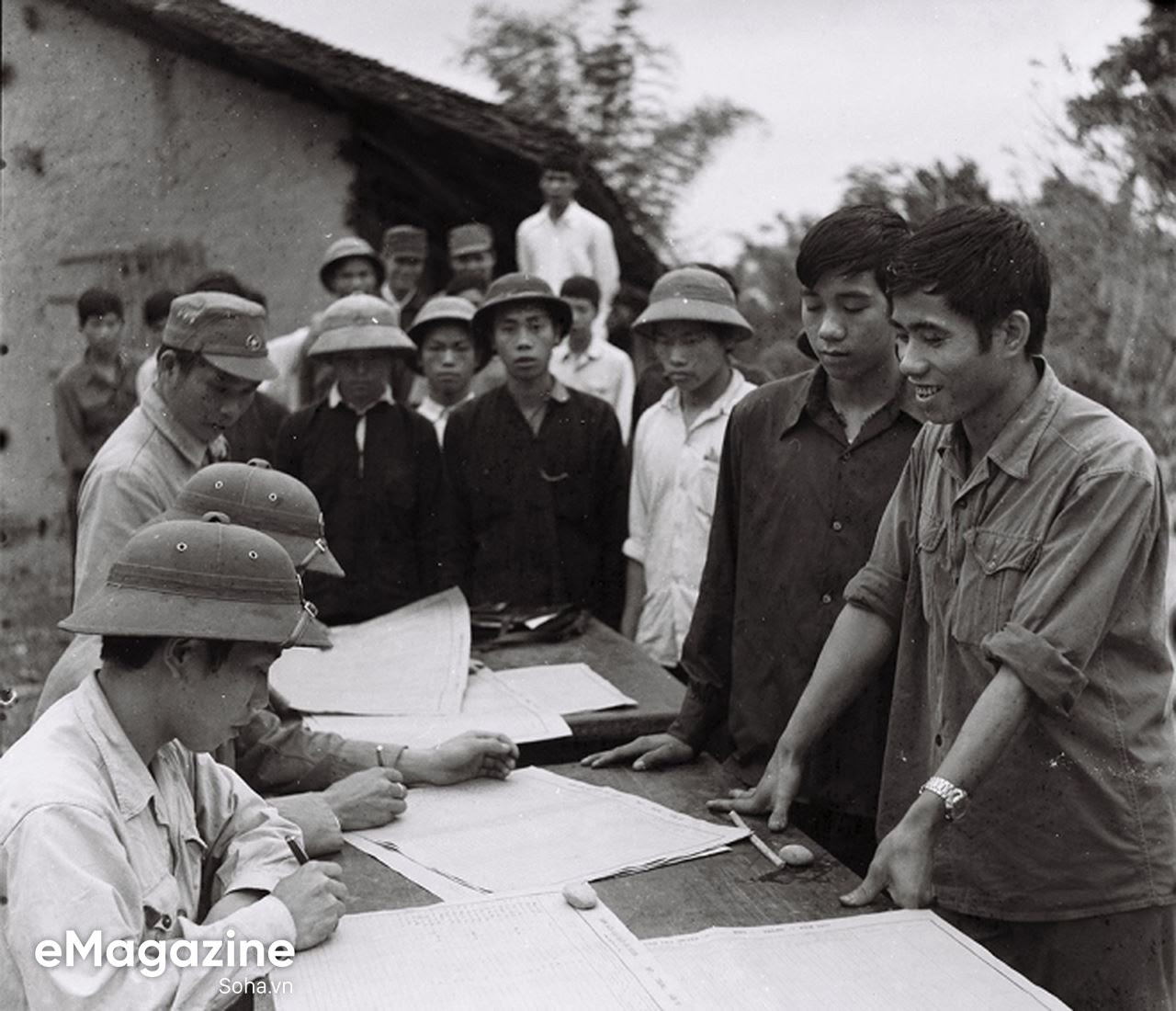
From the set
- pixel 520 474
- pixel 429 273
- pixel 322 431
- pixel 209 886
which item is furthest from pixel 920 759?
pixel 429 273

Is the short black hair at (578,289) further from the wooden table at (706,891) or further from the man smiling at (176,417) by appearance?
the wooden table at (706,891)

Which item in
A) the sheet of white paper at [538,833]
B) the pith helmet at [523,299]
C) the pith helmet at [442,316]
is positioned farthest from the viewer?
the pith helmet at [442,316]

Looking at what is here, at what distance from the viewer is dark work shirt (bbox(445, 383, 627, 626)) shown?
4.78 m

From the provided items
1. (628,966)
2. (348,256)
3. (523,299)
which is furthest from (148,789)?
(348,256)

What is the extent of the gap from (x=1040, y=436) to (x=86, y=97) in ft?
23.1

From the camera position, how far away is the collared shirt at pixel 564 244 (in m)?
8.23

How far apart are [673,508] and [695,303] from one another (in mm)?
717

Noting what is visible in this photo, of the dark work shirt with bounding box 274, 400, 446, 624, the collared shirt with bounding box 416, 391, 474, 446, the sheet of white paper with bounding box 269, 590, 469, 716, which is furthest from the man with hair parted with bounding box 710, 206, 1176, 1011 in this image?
the collared shirt with bounding box 416, 391, 474, 446

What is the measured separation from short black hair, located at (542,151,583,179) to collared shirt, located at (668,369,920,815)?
5372 mm

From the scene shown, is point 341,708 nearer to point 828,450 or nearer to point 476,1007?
point 828,450

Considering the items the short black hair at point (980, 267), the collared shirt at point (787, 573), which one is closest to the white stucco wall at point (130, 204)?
the collared shirt at point (787, 573)

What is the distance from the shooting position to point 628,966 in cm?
184

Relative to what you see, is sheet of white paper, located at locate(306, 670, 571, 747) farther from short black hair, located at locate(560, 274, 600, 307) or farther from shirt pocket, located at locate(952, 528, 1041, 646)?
short black hair, located at locate(560, 274, 600, 307)

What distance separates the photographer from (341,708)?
3.37 metres
